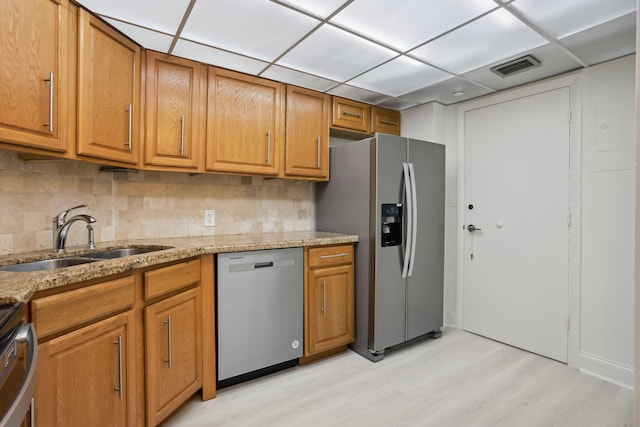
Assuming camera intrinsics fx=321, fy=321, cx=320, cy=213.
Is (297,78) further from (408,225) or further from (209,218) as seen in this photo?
(408,225)

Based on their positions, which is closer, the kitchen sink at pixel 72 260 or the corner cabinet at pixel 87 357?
the corner cabinet at pixel 87 357

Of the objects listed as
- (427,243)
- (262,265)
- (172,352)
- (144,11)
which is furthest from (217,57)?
(427,243)

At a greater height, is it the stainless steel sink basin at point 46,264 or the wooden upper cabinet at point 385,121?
the wooden upper cabinet at point 385,121

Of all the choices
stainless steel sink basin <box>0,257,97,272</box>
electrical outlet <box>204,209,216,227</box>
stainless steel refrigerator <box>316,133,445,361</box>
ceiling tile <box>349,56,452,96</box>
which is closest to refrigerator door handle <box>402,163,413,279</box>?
stainless steel refrigerator <box>316,133,445,361</box>

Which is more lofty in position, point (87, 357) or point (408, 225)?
point (408, 225)

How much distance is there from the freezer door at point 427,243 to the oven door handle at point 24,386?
7.80 ft

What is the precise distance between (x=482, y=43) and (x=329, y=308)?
2.08 meters

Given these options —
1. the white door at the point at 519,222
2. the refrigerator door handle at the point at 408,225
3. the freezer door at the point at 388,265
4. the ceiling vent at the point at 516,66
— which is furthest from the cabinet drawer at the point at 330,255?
the ceiling vent at the point at 516,66

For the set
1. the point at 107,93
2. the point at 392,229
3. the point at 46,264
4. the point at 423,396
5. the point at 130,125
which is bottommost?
the point at 423,396

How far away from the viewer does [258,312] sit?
7.00 ft

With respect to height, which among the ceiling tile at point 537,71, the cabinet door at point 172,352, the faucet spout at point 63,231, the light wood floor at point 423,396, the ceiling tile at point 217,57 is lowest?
the light wood floor at point 423,396

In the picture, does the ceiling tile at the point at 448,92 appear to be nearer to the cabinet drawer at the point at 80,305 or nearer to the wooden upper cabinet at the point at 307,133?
the wooden upper cabinet at the point at 307,133

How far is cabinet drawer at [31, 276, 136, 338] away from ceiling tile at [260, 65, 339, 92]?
1721 millimetres

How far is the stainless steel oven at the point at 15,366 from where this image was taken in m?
0.64
